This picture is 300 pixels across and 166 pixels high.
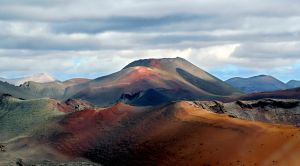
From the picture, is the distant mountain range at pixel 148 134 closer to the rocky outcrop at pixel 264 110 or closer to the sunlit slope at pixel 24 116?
the sunlit slope at pixel 24 116

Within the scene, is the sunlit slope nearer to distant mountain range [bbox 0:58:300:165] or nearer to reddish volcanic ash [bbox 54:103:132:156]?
Result: distant mountain range [bbox 0:58:300:165]

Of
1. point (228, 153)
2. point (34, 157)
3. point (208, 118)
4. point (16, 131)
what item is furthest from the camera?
point (16, 131)

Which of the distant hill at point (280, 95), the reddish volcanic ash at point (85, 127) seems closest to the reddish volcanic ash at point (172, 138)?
the reddish volcanic ash at point (85, 127)

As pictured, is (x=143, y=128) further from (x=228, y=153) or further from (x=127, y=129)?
(x=228, y=153)

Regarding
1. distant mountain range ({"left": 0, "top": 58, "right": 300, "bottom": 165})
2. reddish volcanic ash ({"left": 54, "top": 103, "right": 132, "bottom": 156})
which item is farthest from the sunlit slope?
reddish volcanic ash ({"left": 54, "top": 103, "right": 132, "bottom": 156})

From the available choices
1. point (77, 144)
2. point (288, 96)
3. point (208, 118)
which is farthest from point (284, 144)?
point (288, 96)

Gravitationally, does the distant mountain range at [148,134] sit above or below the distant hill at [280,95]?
below

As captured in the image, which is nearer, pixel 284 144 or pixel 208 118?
pixel 284 144

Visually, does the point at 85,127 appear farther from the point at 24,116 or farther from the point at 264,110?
the point at 264,110
